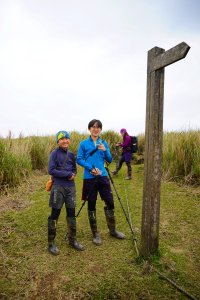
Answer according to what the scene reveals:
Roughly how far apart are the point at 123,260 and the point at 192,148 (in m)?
5.20

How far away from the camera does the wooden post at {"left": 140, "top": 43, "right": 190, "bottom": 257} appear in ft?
11.9

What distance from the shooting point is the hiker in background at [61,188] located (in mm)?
4277

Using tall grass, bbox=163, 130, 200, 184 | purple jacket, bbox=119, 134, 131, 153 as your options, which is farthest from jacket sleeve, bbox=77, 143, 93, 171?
purple jacket, bbox=119, 134, 131, 153

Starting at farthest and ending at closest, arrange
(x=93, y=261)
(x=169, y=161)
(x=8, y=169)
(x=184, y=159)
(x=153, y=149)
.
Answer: (x=169, y=161), (x=184, y=159), (x=8, y=169), (x=93, y=261), (x=153, y=149)

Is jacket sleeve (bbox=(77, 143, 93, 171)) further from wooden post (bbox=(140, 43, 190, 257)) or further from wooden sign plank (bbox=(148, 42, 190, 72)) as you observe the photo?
wooden sign plank (bbox=(148, 42, 190, 72))

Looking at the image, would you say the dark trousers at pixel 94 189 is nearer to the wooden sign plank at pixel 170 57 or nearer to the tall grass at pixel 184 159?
the wooden sign plank at pixel 170 57

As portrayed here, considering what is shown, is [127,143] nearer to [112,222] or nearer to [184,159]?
[184,159]

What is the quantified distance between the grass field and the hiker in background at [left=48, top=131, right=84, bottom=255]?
8.9 inches

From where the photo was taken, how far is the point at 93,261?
3.96 meters

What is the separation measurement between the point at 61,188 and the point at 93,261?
3.90 ft

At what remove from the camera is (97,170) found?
4500 mm

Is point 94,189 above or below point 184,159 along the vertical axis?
below

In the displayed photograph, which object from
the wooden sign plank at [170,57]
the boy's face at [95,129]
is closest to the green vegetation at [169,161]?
the boy's face at [95,129]

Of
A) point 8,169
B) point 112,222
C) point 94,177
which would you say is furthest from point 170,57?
point 8,169
